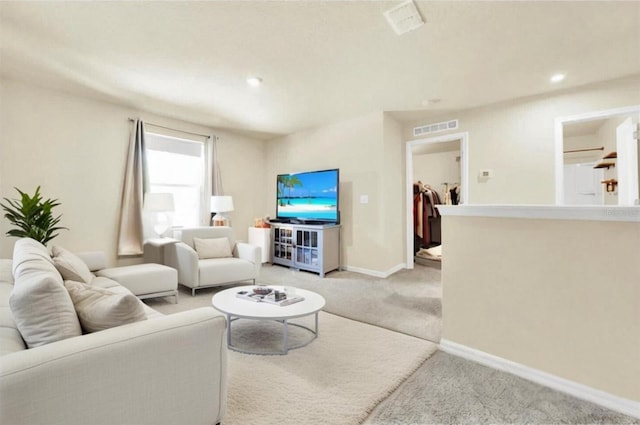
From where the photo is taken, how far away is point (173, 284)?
10.1 feet

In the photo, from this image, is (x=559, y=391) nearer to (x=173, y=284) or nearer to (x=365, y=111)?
(x=173, y=284)

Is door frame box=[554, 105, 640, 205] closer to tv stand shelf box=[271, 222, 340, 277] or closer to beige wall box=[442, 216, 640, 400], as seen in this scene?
beige wall box=[442, 216, 640, 400]

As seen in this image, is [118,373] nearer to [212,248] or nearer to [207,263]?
[207,263]

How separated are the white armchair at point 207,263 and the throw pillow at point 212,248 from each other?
0.25 ft

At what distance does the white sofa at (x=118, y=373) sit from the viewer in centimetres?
89

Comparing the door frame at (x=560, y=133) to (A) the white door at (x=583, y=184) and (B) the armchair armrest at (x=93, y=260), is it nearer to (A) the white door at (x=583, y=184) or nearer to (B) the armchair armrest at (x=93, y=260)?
(A) the white door at (x=583, y=184)

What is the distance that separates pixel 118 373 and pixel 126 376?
0.03 m

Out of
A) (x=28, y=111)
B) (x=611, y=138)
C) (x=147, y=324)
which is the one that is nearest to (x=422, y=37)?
(x=147, y=324)

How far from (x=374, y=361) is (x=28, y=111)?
4522mm

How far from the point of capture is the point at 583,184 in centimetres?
531

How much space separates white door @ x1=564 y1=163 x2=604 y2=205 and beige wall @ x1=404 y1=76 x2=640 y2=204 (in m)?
2.47

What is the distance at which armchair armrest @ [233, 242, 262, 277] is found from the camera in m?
3.73

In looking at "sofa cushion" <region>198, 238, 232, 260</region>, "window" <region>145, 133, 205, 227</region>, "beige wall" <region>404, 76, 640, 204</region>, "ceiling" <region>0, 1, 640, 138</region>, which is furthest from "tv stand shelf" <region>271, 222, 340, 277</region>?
Result: "beige wall" <region>404, 76, 640, 204</region>

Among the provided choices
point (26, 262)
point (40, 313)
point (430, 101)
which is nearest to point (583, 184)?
point (430, 101)
